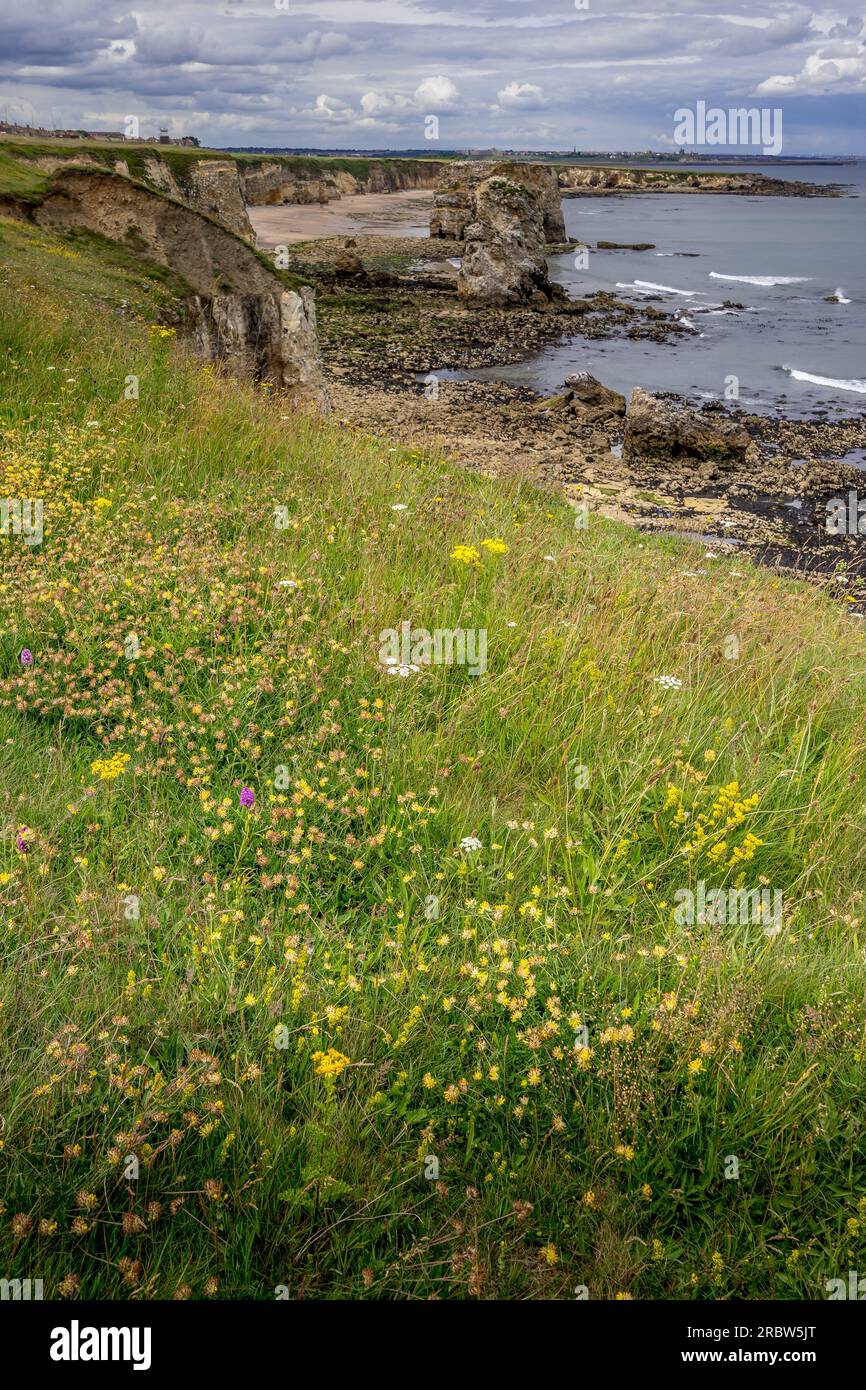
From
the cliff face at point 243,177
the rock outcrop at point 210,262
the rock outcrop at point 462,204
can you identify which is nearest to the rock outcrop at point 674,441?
the rock outcrop at point 210,262

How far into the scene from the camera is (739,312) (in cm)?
5253

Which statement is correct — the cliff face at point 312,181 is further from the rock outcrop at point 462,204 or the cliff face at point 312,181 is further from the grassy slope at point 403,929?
the grassy slope at point 403,929

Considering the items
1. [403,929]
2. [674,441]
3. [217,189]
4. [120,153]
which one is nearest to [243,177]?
[217,189]

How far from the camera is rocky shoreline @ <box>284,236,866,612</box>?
1895 cm

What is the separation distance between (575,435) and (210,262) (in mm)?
13412

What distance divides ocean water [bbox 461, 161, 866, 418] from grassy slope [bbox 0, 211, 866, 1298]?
2857cm

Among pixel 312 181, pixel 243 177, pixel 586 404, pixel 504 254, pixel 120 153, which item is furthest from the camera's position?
pixel 312 181

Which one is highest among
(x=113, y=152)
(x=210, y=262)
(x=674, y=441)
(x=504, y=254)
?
(x=504, y=254)

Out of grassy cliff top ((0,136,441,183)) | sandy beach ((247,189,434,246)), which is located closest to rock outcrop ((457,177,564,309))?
sandy beach ((247,189,434,246))

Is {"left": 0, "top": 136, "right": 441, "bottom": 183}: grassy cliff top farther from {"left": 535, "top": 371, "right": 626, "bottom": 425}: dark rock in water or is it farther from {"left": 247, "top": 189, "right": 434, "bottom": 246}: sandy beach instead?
{"left": 247, "top": 189, "right": 434, "bottom": 246}: sandy beach

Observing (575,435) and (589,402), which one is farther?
(589,402)

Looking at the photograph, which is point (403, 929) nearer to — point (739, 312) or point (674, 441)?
point (674, 441)
